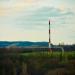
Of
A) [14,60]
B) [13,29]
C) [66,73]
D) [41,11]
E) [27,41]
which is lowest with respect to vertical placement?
[66,73]

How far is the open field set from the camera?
1.85m

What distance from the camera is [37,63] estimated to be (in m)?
1.88

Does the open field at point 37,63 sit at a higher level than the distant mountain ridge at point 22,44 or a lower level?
lower

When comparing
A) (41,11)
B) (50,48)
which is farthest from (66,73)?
(41,11)

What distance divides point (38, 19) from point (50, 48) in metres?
0.32

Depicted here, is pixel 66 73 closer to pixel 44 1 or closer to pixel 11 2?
pixel 44 1

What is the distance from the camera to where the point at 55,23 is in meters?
1.94

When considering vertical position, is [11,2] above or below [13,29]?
above

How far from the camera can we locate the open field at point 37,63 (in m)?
1.85

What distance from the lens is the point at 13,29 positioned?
1922mm

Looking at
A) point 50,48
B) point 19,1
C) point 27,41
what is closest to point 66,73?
point 50,48

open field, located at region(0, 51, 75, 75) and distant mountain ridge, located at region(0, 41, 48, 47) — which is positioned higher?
distant mountain ridge, located at region(0, 41, 48, 47)

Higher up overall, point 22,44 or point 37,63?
point 22,44

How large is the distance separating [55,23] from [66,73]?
0.52 meters
